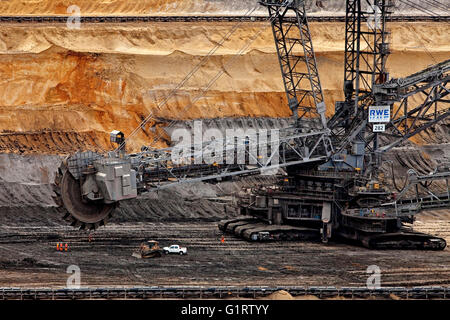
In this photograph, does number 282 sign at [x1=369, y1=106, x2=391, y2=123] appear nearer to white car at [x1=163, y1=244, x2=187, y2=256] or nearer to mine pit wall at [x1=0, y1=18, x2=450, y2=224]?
mine pit wall at [x1=0, y1=18, x2=450, y2=224]

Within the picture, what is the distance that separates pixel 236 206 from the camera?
57.9 meters

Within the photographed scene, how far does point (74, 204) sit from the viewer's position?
4356 cm

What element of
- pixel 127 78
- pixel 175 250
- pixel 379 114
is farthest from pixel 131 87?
pixel 175 250

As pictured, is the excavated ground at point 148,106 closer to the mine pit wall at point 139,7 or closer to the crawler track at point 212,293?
the mine pit wall at point 139,7

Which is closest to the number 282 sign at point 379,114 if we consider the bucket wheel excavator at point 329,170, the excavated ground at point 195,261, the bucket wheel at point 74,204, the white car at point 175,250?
the bucket wheel excavator at point 329,170

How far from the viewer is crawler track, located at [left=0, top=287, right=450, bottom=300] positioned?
36.0 meters

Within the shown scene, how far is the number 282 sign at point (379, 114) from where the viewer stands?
50.8m

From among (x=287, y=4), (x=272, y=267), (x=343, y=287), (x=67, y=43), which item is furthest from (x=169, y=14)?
(x=343, y=287)

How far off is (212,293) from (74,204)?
1053 centimetres

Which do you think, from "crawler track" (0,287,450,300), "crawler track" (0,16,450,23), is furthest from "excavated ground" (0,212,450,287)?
"crawler track" (0,16,450,23)

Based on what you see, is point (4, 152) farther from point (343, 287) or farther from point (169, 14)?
point (343, 287)

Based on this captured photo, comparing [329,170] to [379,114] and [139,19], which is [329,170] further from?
[139,19]

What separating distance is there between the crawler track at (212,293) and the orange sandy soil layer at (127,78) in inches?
1069

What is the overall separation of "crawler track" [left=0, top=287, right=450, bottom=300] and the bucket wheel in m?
Answer: 7.85
